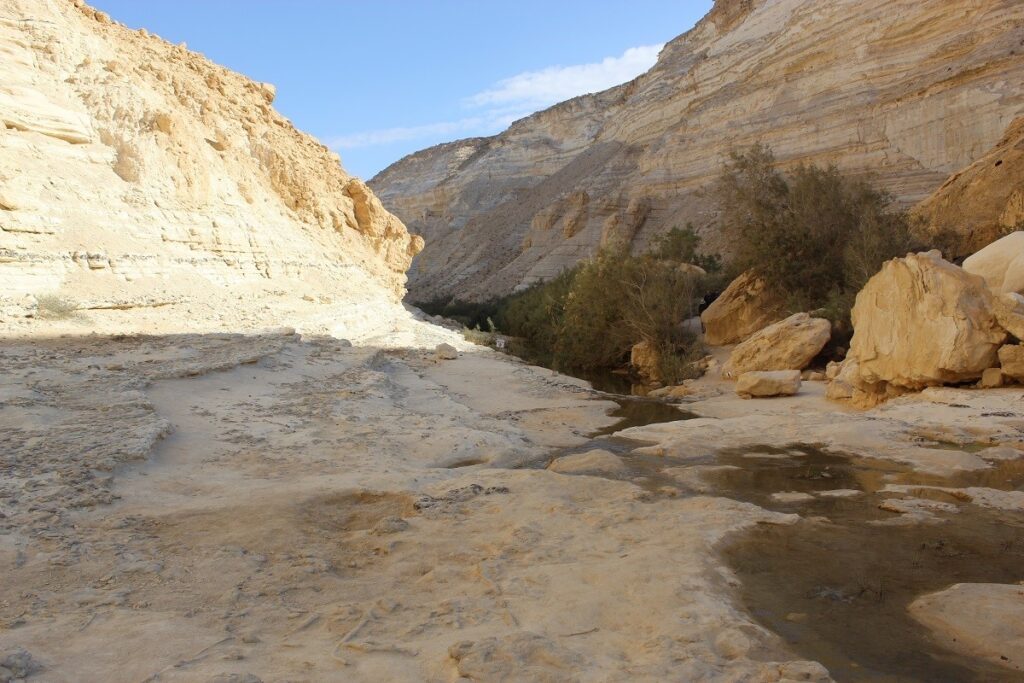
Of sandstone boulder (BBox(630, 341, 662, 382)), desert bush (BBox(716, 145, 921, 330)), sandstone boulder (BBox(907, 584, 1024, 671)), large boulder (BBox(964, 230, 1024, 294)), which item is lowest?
sandstone boulder (BBox(630, 341, 662, 382))

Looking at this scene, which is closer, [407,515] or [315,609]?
[315,609]

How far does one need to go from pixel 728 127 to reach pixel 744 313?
21257mm

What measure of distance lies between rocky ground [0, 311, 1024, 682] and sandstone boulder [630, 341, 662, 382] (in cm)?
715

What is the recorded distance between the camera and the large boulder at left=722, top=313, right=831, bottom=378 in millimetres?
12453

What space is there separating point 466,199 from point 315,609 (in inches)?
2302

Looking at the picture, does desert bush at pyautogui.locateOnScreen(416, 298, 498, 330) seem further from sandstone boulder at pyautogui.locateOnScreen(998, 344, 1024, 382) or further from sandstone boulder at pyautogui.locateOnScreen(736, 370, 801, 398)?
sandstone boulder at pyautogui.locateOnScreen(998, 344, 1024, 382)

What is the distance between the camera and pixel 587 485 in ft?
16.8

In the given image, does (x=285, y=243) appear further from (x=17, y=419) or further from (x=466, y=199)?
(x=466, y=199)

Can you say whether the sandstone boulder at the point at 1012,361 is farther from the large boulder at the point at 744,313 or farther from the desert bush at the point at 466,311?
the desert bush at the point at 466,311

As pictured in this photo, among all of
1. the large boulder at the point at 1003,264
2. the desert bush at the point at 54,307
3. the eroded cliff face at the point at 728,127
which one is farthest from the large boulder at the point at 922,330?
the eroded cliff face at the point at 728,127

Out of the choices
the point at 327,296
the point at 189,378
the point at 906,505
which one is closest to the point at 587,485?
the point at 906,505

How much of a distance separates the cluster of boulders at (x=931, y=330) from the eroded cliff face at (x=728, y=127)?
41.8 feet

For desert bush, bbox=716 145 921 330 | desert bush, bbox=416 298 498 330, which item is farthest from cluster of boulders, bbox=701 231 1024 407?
desert bush, bbox=416 298 498 330

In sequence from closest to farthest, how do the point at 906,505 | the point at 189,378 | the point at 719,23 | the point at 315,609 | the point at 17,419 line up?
the point at 315,609 → the point at 906,505 → the point at 17,419 → the point at 189,378 → the point at 719,23
